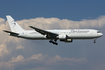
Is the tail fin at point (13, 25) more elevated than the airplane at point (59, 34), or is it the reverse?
the tail fin at point (13, 25)

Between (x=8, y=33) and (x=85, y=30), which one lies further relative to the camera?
(x=8, y=33)

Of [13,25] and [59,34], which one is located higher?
[13,25]

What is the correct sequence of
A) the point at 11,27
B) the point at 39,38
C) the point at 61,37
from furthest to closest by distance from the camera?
the point at 11,27 < the point at 39,38 < the point at 61,37

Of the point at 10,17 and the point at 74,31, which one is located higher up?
the point at 10,17

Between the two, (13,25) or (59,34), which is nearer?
(59,34)

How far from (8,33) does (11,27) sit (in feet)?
15.3

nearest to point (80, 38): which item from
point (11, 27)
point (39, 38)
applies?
point (39, 38)

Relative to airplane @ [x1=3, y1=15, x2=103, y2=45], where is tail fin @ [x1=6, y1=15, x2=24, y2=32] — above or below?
above

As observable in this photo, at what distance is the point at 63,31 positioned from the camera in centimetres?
6575

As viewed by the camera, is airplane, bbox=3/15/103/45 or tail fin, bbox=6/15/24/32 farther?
tail fin, bbox=6/15/24/32

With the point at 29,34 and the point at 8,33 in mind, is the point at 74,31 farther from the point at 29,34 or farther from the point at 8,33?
the point at 8,33

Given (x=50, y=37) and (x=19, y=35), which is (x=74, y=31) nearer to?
(x=50, y=37)

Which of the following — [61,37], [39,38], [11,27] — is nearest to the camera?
[61,37]

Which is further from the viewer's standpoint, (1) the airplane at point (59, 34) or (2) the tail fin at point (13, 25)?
(2) the tail fin at point (13, 25)
